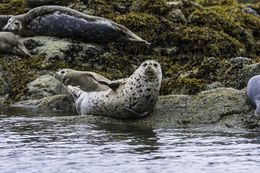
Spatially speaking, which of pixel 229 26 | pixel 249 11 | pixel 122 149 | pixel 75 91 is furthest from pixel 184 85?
pixel 249 11

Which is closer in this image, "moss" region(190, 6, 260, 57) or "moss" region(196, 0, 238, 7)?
"moss" region(190, 6, 260, 57)

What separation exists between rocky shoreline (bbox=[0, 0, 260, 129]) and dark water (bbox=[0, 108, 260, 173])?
0.62 metres

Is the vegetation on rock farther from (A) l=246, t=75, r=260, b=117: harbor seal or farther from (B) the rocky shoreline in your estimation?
(A) l=246, t=75, r=260, b=117: harbor seal

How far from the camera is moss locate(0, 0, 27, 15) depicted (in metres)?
10.9

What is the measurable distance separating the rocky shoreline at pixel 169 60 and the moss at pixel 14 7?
0.02m

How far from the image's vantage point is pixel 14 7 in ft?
36.1

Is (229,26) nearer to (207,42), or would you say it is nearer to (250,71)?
(207,42)

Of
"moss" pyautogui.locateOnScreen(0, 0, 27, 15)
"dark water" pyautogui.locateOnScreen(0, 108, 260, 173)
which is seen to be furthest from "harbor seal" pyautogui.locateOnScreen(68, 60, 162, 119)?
"moss" pyautogui.locateOnScreen(0, 0, 27, 15)

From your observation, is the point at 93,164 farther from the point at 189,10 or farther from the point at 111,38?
the point at 189,10

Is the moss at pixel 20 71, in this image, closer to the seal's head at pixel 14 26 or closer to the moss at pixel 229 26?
the seal's head at pixel 14 26

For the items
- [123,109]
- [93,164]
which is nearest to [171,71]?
[123,109]

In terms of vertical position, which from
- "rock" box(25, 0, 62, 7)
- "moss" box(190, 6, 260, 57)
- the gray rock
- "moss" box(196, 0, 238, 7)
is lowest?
the gray rock

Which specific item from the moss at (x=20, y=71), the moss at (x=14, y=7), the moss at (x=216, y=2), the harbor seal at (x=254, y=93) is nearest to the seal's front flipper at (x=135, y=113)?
the harbor seal at (x=254, y=93)

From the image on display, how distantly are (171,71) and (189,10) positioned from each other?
2789mm
